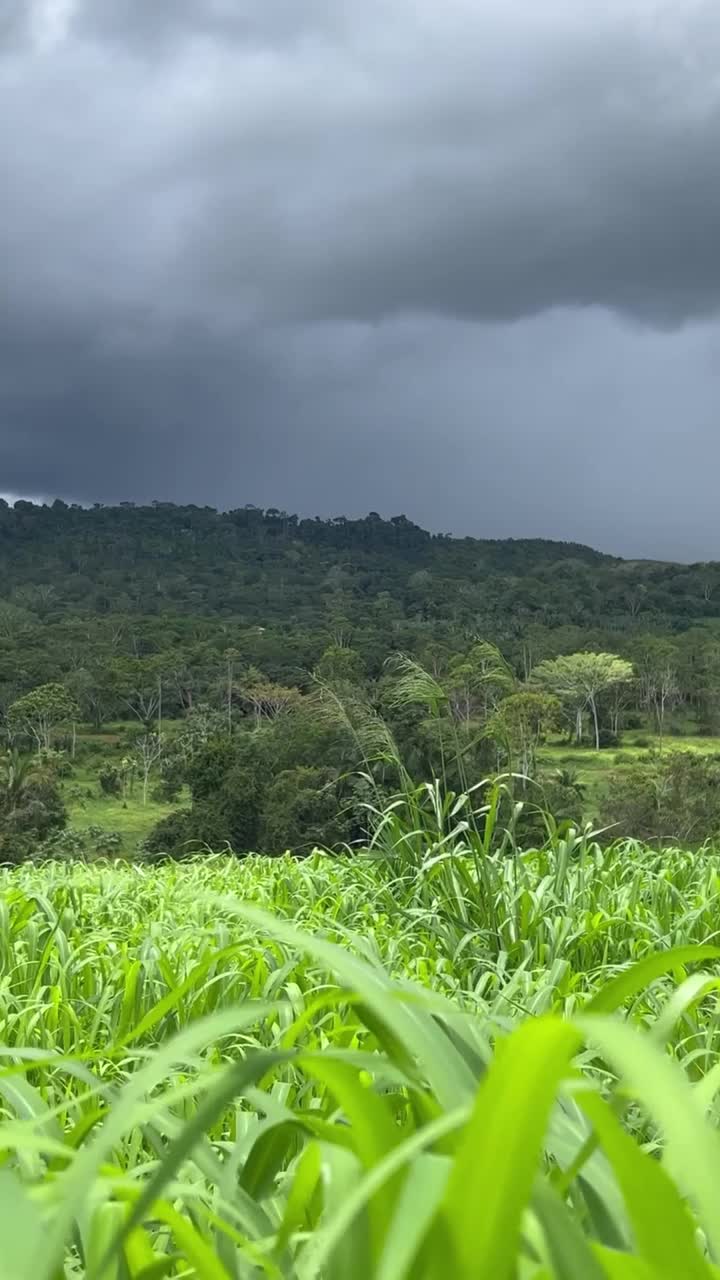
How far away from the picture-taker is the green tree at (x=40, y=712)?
50031mm

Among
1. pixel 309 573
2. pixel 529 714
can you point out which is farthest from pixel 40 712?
pixel 309 573

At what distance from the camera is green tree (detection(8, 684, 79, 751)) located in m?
50.0

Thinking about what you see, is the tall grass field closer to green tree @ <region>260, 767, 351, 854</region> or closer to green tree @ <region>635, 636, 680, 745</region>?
green tree @ <region>260, 767, 351, 854</region>

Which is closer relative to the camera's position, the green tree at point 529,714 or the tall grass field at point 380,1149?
the tall grass field at point 380,1149

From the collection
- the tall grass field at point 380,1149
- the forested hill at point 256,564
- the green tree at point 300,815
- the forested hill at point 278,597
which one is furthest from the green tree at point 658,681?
the tall grass field at point 380,1149

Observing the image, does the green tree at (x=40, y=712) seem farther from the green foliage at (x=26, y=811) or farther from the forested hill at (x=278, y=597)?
the green foliage at (x=26, y=811)

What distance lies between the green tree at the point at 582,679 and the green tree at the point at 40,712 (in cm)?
2193

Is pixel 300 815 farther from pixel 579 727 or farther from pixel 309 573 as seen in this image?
pixel 309 573

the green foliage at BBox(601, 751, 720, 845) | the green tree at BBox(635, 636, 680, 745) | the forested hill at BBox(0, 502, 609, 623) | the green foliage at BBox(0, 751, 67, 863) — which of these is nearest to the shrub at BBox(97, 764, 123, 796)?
the green foliage at BBox(0, 751, 67, 863)

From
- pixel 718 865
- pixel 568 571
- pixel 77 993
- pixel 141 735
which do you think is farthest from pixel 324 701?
pixel 568 571

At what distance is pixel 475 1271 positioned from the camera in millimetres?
533

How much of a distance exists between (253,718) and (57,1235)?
54975 millimetres

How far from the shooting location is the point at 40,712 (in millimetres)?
50031

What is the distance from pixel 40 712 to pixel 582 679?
82.6ft
